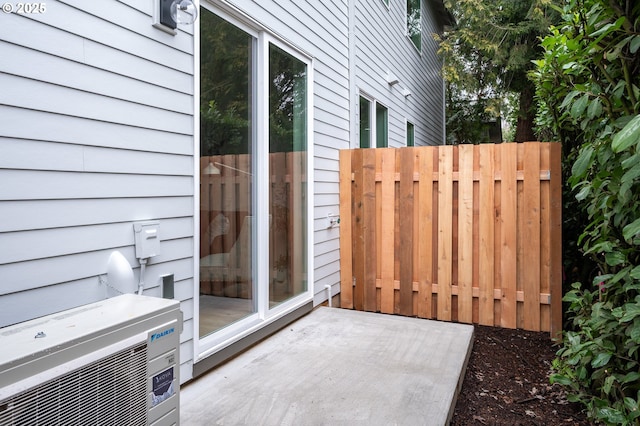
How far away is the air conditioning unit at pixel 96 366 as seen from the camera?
114 centimetres

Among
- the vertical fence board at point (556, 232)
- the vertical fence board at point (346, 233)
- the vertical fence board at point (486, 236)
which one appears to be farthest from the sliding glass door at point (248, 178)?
the vertical fence board at point (556, 232)

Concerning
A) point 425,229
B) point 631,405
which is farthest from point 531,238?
point 631,405

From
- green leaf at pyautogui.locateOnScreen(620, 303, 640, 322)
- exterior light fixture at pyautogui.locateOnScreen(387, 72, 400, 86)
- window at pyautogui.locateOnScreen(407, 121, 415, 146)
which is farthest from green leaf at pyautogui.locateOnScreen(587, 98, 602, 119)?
window at pyautogui.locateOnScreen(407, 121, 415, 146)

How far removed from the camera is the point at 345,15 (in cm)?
517

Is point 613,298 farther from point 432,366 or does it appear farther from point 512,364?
point 512,364

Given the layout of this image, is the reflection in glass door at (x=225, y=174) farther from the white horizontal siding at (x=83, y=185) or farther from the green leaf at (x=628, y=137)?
the green leaf at (x=628, y=137)

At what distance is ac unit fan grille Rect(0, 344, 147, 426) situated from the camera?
1134 mm

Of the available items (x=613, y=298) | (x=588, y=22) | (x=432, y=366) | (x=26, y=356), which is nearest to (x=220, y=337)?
(x=432, y=366)

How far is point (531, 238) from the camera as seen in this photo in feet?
13.2

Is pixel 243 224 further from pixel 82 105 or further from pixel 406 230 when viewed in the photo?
pixel 406 230

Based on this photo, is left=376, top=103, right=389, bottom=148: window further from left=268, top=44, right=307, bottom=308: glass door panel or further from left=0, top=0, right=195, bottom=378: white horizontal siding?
left=0, top=0, right=195, bottom=378: white horizontal siding

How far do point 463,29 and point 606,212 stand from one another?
9.49m

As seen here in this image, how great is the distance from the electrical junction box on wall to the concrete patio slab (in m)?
0.86

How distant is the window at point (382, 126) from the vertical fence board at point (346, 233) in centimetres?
190
